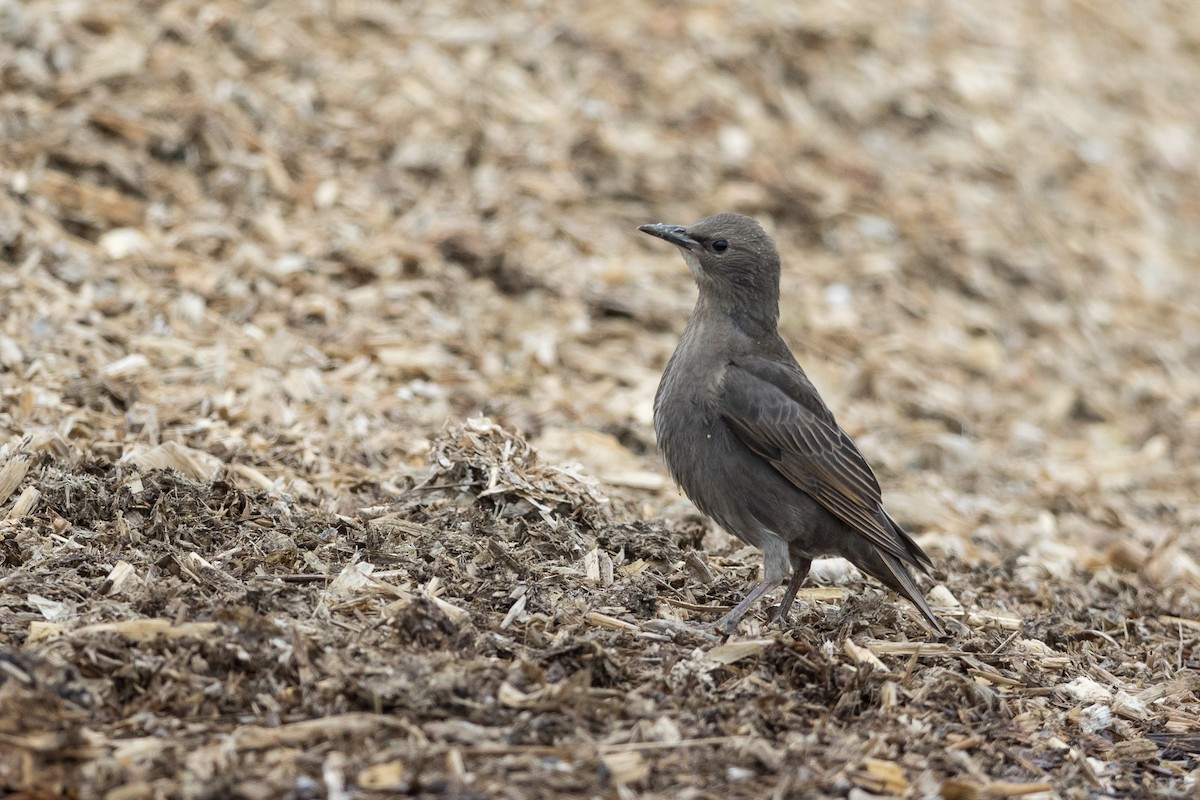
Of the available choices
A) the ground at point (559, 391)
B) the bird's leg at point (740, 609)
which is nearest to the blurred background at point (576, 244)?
the ground at point (559, 391)

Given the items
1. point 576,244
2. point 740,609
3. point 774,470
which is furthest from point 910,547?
point 576,244

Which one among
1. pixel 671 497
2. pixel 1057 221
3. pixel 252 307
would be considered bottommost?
pixel 671 497

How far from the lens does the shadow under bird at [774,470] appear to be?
571 centimetres

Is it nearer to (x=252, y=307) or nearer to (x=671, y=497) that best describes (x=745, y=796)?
(x=671, y=497)

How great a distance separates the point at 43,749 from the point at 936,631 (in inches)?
133

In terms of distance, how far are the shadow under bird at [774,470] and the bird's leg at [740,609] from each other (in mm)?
63

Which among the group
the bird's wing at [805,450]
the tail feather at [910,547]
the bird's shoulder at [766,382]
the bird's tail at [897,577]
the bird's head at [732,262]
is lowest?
the bird's tail at [897,577]

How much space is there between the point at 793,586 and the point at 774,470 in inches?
19.4

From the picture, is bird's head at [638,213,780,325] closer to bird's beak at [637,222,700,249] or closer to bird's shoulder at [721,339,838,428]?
bird's beak at [637,222,700,249]

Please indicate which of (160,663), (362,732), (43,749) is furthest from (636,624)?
(43,749)

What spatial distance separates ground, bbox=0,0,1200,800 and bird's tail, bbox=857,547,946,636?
0.39ft

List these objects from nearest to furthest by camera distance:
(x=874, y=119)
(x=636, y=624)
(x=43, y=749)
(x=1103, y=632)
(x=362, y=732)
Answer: (x=43, y=749), (x=362, y=732), (x=636, y=624), (x=1103, y=632), (x=874, y=119)

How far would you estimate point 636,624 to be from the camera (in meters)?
5.05

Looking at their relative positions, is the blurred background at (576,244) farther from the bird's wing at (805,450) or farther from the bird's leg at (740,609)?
the bird's leg at (740,609)
